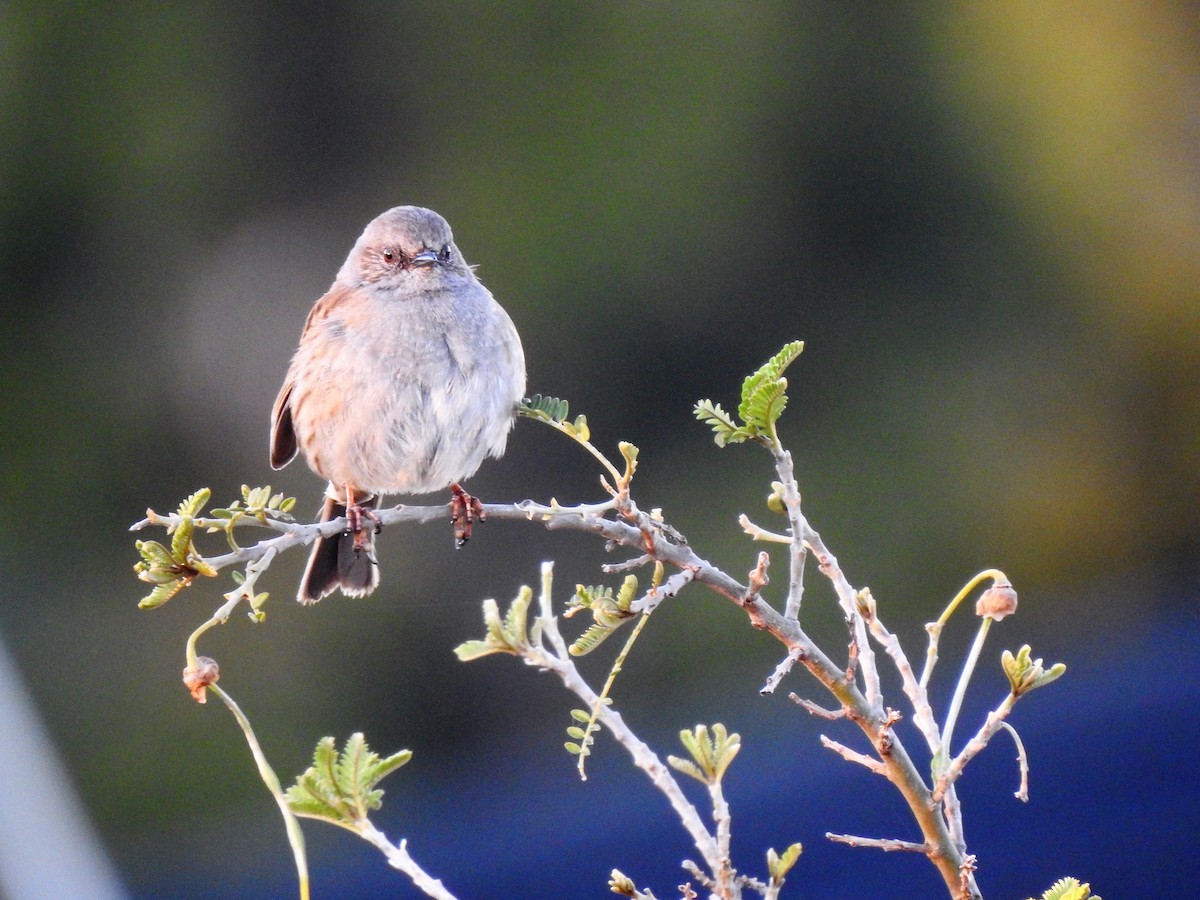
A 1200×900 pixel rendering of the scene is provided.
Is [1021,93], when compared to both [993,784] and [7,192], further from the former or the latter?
[7,192]

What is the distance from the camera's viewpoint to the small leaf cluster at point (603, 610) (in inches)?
60.0

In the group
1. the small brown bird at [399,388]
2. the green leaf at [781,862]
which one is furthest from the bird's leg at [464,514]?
the green leaf at [781,862]

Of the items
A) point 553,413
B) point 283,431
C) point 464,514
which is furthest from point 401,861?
point 283,431

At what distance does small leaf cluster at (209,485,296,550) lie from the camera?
1.72m

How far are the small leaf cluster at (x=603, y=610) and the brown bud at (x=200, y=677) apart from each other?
0.42 m

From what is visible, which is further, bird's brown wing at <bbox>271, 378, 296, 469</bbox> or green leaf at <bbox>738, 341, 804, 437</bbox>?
bird's brown wing at <bbox>271, 378, 296, 469</bbox>

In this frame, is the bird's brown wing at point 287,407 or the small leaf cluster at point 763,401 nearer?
the small leaf cluster at point 763,401

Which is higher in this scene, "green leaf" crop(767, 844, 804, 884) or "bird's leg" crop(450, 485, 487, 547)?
"bird's leg" crop(450, 485, 487, 547)

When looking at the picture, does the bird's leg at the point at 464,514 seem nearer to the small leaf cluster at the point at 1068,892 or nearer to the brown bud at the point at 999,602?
the brown bud at the point at 999,602

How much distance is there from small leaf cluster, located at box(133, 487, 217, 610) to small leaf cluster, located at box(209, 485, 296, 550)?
0.09 m

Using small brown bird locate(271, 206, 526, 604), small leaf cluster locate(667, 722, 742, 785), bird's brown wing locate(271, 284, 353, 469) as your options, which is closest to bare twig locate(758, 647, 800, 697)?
small leaf cluster locate(667, 722, 742, 785)

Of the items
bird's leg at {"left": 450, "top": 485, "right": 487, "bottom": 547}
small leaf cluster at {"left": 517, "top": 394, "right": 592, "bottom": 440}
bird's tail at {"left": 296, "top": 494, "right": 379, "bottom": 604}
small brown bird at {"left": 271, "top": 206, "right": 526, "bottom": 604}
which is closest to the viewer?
small leaf cluster at {"left": 517, "top": 394, "right": 592, "bottom": 440}

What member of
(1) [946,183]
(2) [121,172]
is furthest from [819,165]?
(2) [121,172]

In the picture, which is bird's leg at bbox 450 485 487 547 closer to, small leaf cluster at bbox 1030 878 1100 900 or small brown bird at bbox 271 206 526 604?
small brown bird at bbox 271 206 526 604
